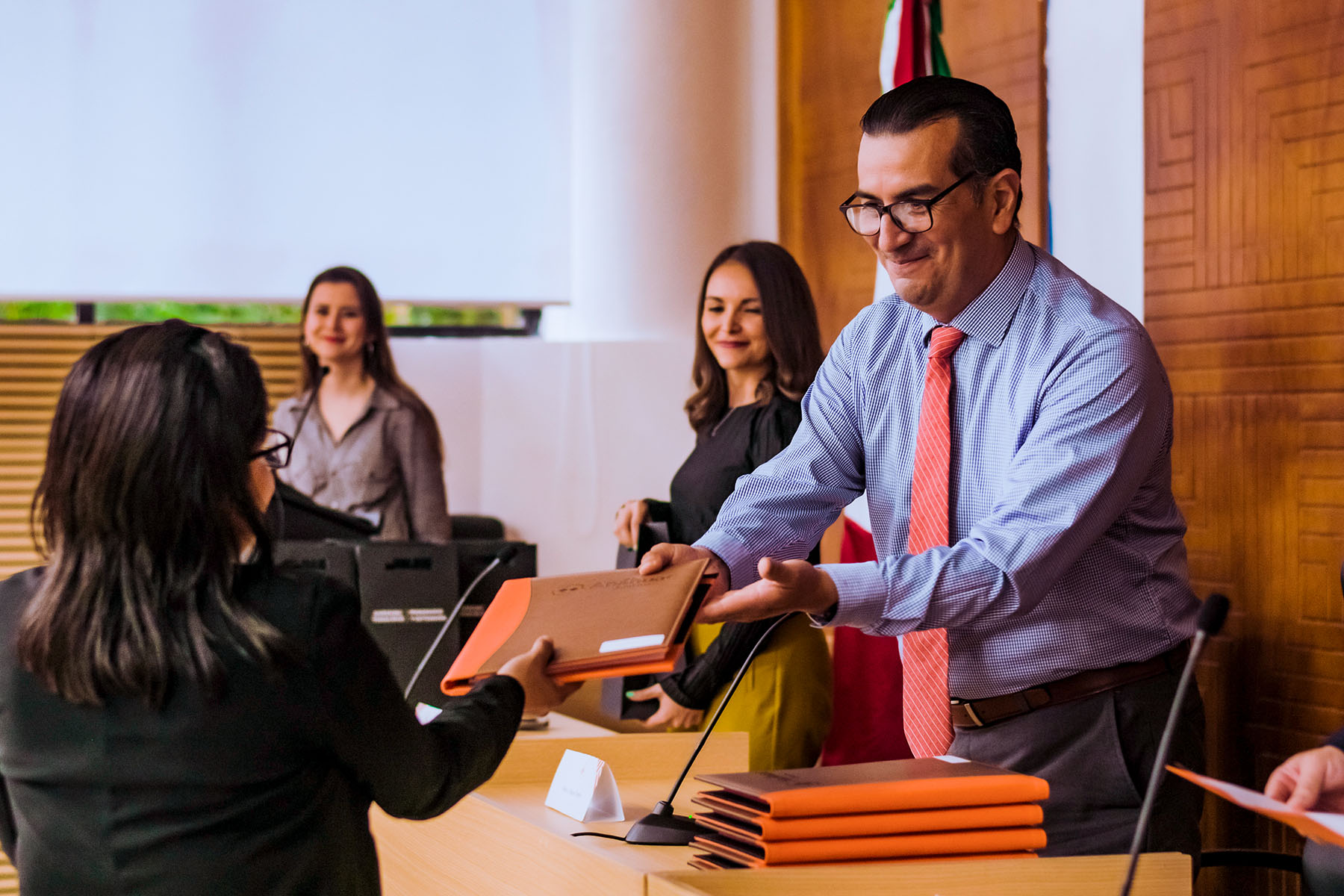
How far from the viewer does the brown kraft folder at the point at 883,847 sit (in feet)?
4.68

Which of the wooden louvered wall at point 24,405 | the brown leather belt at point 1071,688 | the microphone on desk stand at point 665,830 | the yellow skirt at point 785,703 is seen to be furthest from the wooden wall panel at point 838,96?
the microphone on desk stand at point 665,830

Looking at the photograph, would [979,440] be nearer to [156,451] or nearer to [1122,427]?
[1122,427]

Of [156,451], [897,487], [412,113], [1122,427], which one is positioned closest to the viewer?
[156,451]

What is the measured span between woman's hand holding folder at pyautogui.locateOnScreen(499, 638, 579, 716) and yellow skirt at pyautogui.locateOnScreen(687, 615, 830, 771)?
1095 millimetres

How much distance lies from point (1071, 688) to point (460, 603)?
50.7 inches

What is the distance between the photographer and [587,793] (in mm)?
1868

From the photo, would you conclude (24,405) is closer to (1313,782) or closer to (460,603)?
(460,603)

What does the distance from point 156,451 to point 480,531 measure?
3287mm

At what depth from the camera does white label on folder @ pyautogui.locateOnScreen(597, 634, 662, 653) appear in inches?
58.7

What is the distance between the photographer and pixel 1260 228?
2547mm

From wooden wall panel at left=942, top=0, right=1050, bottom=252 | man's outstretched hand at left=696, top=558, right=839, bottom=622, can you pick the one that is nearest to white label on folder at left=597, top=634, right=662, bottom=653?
man's outstretched hand at left=696, top=558, right=839, bottom=622

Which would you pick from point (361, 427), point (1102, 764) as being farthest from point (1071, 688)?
point (361, 427)

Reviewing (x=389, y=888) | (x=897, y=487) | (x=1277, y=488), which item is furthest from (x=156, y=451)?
(x=1277, y=488)

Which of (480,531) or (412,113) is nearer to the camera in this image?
(480,531)
